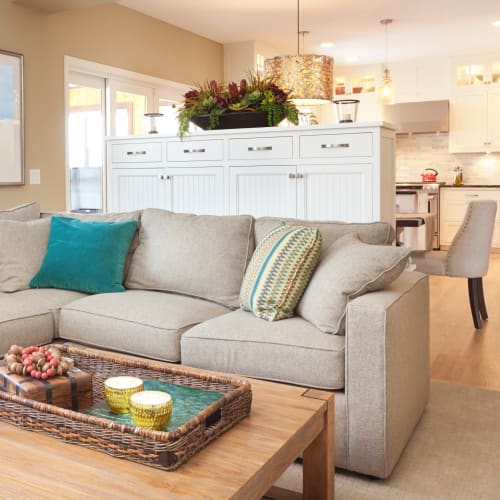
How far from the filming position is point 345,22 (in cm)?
699

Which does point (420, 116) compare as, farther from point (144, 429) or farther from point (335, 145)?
point (144, 429)

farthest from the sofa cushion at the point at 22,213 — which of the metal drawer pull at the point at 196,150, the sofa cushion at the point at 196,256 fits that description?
the metal drawer pull at the point at 196,150

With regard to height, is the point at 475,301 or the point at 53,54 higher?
the point at 53,54

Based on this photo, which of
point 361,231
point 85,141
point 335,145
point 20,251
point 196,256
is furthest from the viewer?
point 85,141

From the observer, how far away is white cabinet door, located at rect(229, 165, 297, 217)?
3.91 meters

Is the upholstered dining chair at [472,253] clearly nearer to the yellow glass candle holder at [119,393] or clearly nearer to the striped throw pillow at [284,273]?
the striped throw pillow at [284,273]

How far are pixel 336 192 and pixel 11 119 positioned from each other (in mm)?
2938

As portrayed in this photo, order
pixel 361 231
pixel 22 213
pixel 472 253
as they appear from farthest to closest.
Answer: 1. pixel 472 253
2. pixel 22 213
3. pixel 361 231

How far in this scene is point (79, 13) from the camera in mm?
5801

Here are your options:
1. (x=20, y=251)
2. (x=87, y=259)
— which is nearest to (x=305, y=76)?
(x=87, y=259)

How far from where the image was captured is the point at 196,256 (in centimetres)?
304

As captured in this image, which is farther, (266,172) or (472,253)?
(472,253)

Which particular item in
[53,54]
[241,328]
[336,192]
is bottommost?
[241,328]

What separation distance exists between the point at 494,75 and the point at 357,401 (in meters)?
8.09
